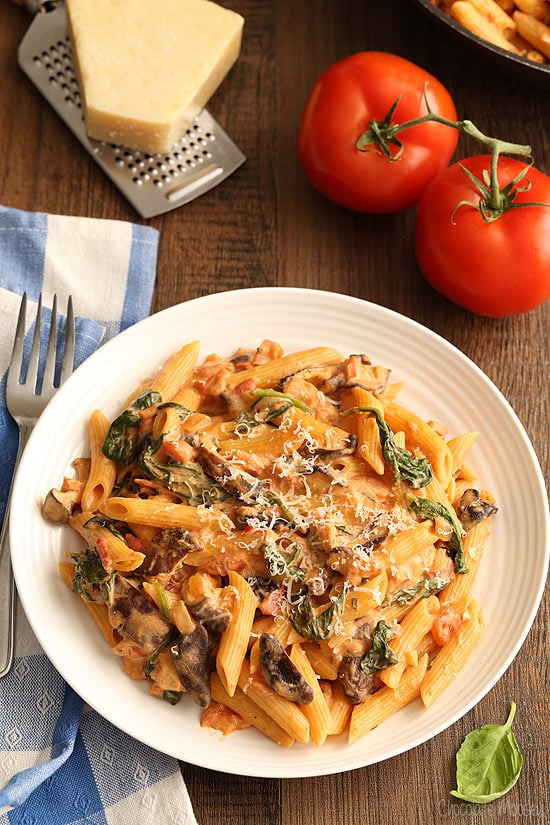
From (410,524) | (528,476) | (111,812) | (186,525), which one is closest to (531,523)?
(528,476)

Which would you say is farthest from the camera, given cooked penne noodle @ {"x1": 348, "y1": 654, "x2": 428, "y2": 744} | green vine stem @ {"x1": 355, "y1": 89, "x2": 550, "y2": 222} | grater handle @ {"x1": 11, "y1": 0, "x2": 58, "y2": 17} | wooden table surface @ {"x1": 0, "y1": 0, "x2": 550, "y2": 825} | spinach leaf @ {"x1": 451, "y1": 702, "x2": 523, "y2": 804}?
grater handle @ {"x1": 11, "y1": 0, "x2": 58, "y2": 17}

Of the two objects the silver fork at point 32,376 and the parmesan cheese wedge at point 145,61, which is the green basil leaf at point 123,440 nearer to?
the silver fork at point 32,376

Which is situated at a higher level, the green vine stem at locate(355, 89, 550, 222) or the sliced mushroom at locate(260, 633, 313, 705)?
the green vine stem at locate(355, 89, 550, 222)

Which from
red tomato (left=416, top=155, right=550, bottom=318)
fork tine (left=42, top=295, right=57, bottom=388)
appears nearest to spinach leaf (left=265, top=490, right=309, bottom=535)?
fork tine (left=42, top=295, right=57, bottom=388)

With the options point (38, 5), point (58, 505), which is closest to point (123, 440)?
point (58, 505)

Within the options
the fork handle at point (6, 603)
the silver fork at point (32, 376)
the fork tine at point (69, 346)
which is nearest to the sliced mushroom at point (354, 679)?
the fork handle at point (6, 603)

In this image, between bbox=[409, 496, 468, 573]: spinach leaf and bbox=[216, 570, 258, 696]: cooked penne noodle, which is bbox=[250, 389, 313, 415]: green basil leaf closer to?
bbox=[409, 496, 468, 573]: spinach leaf
